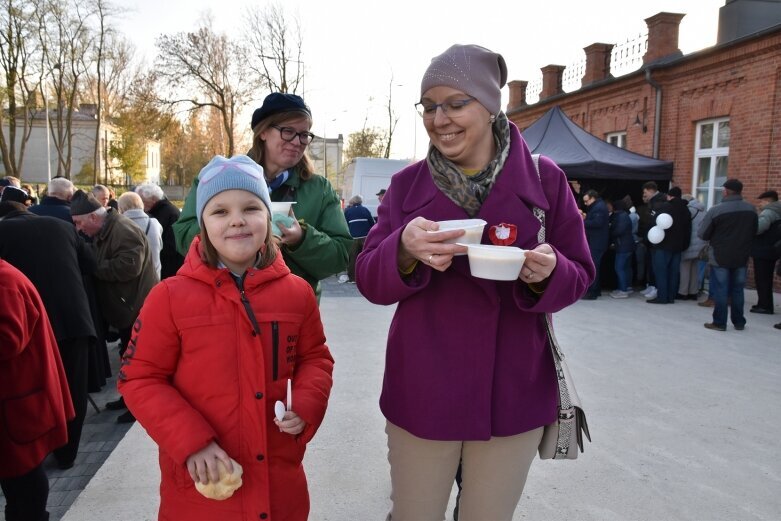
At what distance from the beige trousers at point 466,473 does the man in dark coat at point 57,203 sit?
4.00m

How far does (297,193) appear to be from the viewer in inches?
100

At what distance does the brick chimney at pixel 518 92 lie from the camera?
24703mm

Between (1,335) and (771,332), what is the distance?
850cm

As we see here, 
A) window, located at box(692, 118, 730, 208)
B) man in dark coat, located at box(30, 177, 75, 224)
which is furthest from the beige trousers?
window, located at box(692, 118, 730, 208)

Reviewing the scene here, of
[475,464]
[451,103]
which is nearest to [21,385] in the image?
[475,464]

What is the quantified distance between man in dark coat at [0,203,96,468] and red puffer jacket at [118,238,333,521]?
2.46 m

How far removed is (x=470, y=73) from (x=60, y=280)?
3.32 metres

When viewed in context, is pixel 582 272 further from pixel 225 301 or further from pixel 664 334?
pixel 664 334

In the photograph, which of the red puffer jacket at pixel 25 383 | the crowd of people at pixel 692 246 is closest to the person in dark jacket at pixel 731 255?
the crowd of people at pixel 692 246

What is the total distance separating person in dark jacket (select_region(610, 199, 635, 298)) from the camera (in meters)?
9.99

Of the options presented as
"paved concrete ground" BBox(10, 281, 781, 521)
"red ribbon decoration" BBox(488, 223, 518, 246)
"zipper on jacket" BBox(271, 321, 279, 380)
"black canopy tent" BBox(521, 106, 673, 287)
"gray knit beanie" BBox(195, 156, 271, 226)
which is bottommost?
"paved concrete ground" BBox(10, 281, 781, 521)

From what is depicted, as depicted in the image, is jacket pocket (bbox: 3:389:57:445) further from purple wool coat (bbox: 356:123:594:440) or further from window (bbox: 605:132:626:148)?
window (bbox: 605:132:626:148)

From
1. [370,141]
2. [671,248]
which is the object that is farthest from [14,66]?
[671,248]

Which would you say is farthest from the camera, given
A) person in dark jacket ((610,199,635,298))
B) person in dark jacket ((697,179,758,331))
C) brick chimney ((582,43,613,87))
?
brick chimney ((582,43,613,87))
